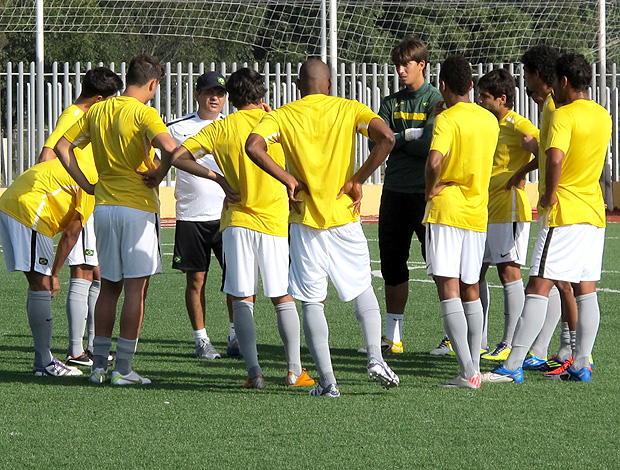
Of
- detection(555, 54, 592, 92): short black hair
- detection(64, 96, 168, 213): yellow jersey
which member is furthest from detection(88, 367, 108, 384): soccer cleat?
detection(555, 54, 592, 92): short black hair

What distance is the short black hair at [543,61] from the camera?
241 inches

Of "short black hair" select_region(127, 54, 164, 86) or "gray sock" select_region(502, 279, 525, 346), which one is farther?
"gray sock" select_region(502, 279, 525, 346)

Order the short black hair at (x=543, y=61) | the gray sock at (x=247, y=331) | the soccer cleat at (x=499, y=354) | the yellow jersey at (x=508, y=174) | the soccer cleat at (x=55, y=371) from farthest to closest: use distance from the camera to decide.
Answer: the soccer cleat at (x=499, y=354), the yellow jersey at (x=508, y=174), the soccer cleat at (x=55, y=371), the short black hair at (x=543, y=61), the gray sock at (x=247, y=331)

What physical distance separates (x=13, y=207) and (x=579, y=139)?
3555mm

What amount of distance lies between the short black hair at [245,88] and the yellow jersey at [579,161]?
1.76m

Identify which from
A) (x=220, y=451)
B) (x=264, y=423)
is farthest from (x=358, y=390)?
(x=220, y=451)

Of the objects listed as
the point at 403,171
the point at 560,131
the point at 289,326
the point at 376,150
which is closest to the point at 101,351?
the point at 289,326

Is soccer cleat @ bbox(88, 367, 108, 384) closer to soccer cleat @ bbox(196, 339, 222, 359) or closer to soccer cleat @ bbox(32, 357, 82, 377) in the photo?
soccer cleat @ bbox(32, 357, 82, 377)

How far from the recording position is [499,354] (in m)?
7.08

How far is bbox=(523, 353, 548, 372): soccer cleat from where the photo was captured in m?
6.51

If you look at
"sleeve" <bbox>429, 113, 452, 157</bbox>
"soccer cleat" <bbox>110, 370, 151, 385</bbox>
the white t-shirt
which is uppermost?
"sleeve" <bbox>429, 113, 452, 157</bbox>

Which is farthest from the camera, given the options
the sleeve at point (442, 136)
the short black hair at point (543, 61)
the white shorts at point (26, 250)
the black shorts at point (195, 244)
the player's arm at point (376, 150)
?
the black shorts at point (195, 244)

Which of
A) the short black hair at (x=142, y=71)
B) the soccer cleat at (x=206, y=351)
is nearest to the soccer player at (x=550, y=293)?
the soccer cleat at (x=206, y=351)

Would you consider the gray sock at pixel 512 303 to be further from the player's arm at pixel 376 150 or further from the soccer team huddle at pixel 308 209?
the player's arm at pixel 376 150
